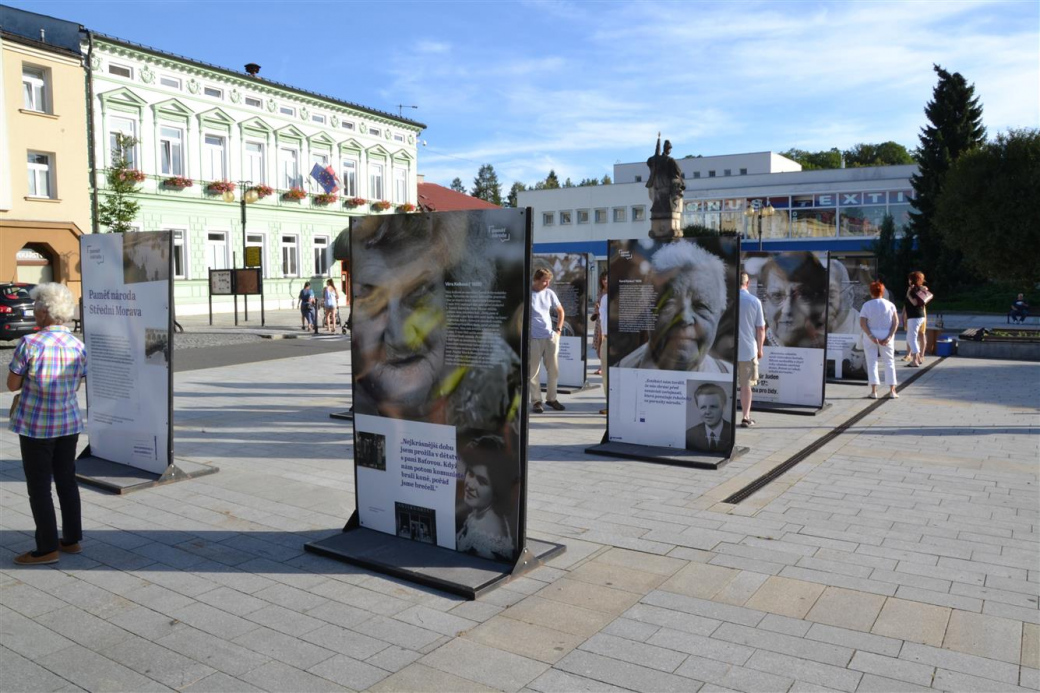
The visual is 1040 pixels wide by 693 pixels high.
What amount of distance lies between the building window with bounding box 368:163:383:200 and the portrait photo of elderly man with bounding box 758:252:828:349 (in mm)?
37022

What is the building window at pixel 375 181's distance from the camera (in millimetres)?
46406

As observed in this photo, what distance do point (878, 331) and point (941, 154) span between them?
38567 millimetres

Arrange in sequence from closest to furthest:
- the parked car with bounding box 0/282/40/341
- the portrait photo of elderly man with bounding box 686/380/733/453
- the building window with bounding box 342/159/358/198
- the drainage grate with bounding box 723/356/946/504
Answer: the drainage grate with bounding box 723/356/946/504, the portrait photo of elderly man with bounding box 686/380/733/453, the parked car with bounding box 0/282/40/341, the building window with bounding box 342/159/358/198

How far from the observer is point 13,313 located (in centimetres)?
2195

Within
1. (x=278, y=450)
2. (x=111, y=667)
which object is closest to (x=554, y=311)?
(x=278, y=450)

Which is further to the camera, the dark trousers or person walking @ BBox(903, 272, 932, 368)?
person walking @ BBox(903, 272, 932, 368)

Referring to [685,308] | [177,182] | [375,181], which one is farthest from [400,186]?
[685,308]

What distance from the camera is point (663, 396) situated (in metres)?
8.54

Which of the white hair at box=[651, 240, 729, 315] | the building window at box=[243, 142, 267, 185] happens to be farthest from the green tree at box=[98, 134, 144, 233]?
the white hair at box=[651, 240, 729, 315]

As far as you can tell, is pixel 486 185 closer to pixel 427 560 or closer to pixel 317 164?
pixel 317 164

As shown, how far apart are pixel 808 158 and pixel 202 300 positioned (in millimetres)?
82211

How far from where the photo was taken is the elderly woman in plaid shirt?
5.36 m

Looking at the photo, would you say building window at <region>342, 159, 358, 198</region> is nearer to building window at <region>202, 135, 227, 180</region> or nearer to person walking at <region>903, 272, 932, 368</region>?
building window at <region>202, 135, 227, 180</region>

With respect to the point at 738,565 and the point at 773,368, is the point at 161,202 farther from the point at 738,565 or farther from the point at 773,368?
the point at 738,565
